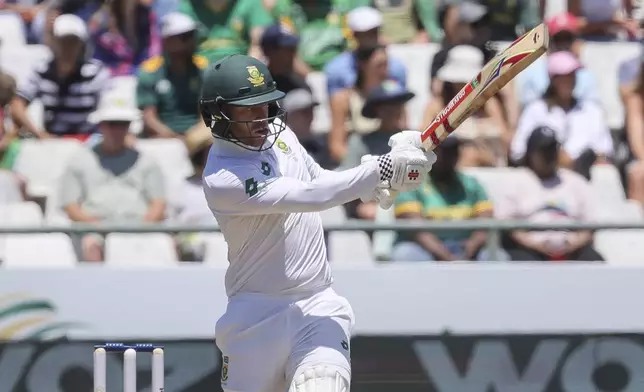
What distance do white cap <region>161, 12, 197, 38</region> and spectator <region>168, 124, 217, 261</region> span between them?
92 cm

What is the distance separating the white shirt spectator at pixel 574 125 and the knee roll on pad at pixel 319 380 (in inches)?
139

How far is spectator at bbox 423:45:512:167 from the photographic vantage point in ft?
25.7

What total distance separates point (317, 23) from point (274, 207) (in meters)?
4.35

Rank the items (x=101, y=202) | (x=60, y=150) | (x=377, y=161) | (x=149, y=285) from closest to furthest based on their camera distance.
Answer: (x=377, y=161) < (x=149, y=285) < (x=101, y=202) < (x=60, y=150)

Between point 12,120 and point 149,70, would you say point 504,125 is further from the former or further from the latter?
point 12,120

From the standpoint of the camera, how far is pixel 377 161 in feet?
15.4

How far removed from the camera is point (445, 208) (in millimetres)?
7043

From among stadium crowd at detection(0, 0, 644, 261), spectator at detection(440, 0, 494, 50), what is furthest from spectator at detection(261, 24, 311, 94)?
spectator at detection(440, 0, 494, 50)

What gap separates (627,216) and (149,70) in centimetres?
322

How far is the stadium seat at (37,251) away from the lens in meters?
6.79

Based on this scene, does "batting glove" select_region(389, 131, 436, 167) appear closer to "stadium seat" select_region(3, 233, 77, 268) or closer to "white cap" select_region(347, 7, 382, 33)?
"stadium seat" select_region(3, 233, 77, 268)

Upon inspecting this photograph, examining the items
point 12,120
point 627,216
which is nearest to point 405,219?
point 627,216

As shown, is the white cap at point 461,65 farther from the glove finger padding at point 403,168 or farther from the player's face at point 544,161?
the glove finger padding at point 403,168

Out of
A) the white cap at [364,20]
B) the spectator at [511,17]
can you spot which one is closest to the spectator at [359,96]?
the white cap at [364,20]
